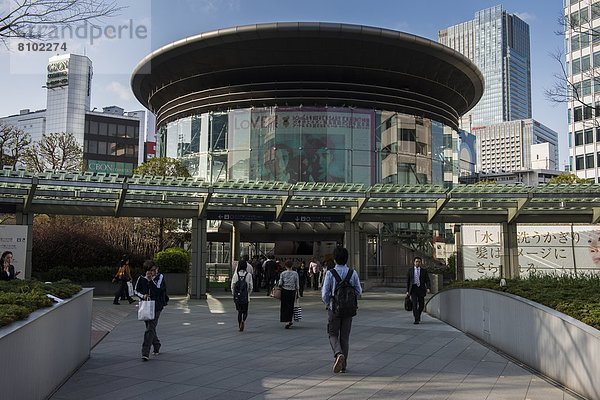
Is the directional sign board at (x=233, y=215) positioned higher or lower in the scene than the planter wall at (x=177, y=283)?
higher

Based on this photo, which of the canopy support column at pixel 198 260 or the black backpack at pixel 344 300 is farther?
the canopy support column at pixel 198 260

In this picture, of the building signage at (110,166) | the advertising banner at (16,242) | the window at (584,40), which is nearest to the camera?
the advertising banner at (16,242)

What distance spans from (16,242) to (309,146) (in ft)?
62.8

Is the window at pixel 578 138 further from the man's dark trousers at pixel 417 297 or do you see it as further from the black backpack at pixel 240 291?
the black backpack at pixel 240 291

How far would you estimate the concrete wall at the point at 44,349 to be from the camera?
512 centimetres

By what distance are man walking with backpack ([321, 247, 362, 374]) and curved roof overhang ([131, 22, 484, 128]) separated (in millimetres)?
26557

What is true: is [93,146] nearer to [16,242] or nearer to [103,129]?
[103,129]

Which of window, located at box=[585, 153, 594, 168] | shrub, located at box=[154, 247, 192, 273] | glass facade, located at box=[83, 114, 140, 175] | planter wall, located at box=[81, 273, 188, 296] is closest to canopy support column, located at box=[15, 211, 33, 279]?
planter wall, located at box=[81, 273, 188, 296]

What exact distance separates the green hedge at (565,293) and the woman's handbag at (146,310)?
614 cm

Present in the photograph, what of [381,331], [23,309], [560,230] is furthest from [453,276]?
[23,309]

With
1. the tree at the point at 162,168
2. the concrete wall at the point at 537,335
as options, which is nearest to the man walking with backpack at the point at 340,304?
the concrete wall at the point at 537,335

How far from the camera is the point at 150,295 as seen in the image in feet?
30.6

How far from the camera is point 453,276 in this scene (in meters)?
29.9

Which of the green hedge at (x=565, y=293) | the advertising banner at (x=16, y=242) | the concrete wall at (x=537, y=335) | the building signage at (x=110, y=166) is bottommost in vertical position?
the concrete wall at (x=537, y=335)
